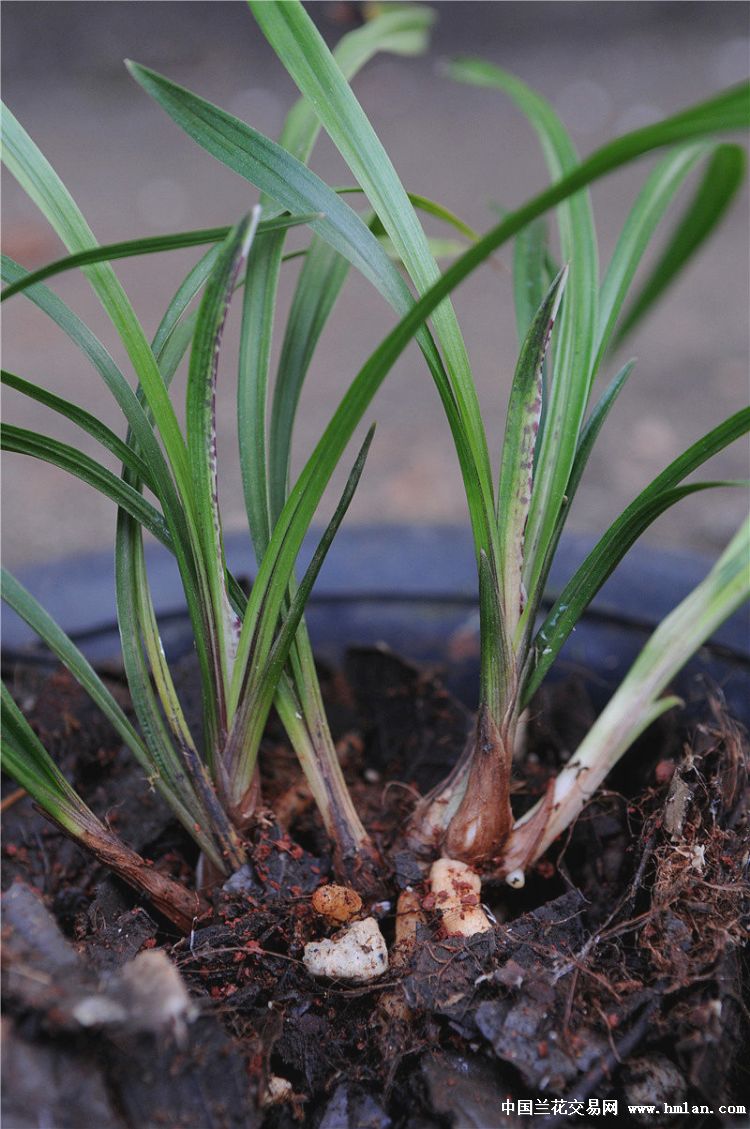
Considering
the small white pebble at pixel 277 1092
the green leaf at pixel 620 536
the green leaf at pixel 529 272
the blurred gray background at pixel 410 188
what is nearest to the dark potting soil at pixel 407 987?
the small white pebble at pixel 277 1092

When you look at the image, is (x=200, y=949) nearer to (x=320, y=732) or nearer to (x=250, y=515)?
(x=320, y=732)

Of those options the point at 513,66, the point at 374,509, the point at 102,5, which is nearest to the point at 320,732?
the point at 374,509

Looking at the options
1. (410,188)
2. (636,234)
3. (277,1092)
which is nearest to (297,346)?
(636,234)

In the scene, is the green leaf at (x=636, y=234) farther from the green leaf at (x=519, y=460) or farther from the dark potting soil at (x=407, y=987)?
the dark potting soil at (x=407, y=987)

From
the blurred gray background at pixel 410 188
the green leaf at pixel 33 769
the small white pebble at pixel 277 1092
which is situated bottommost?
the small white pebble at pixel 277 1092

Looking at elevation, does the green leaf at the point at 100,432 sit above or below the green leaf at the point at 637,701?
above
